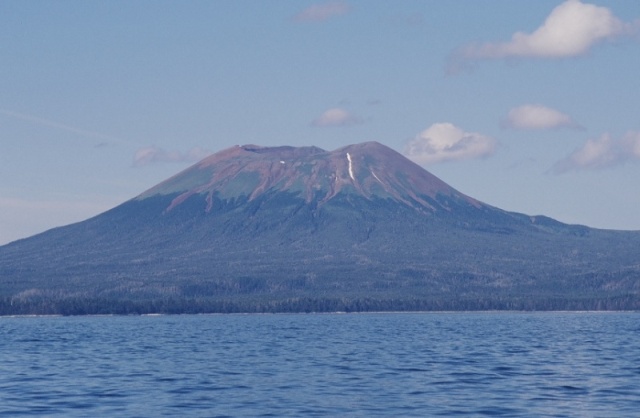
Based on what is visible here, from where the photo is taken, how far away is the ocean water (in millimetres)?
48938

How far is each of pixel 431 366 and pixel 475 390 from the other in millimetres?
13132

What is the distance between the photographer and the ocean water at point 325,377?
48.9 meters

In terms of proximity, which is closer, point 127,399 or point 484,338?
point 127,399

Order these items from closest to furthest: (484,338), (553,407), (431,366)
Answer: (553,407), (431,366), (484,338)

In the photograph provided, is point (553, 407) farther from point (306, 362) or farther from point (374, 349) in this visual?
point (374, 349)

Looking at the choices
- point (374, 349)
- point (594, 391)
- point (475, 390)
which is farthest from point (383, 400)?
point (374, 349)

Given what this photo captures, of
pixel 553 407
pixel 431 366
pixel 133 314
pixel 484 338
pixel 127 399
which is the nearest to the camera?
pixel 553 407

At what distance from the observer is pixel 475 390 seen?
54281mm

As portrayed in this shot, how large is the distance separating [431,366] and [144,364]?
1704 cm

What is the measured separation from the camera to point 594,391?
53.7 metres

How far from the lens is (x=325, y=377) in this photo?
2402 inches

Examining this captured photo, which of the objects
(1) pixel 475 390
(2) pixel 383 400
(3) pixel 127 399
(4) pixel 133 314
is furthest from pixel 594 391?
(4) pixel 133 314

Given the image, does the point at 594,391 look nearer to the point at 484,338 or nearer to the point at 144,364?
the point at 144,364

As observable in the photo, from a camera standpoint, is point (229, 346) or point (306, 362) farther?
point (229, 346)
